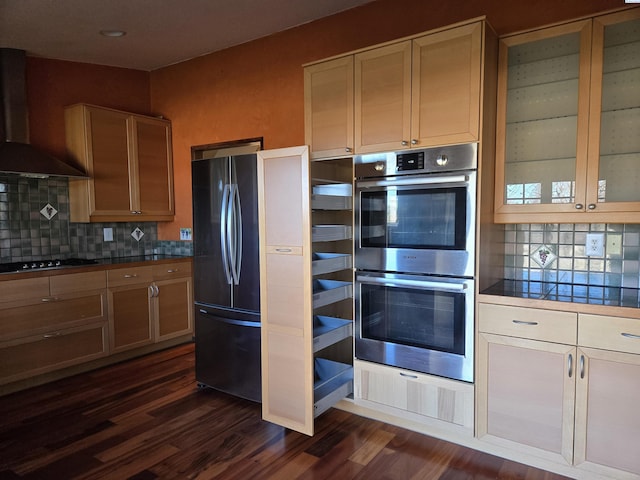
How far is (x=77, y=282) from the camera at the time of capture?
11.3ft

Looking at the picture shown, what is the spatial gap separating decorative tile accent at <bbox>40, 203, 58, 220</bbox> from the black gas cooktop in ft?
1.33

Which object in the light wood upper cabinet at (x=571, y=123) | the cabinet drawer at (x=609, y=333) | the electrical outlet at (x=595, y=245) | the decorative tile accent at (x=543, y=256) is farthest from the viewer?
the decorative tile accent at (x=543, y=256)

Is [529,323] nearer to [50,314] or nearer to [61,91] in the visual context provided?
[50,314]

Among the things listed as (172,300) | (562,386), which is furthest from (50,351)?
(562,386)

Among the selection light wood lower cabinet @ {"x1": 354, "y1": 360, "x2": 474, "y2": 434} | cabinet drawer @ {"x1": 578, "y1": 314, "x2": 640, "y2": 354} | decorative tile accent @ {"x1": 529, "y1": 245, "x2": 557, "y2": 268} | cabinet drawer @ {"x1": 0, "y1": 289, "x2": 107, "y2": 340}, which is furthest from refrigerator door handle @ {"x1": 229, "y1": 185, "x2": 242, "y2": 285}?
cabinet drawer @ {"x1": 578, "y1": 314, "x2": 640, "y2": 354}

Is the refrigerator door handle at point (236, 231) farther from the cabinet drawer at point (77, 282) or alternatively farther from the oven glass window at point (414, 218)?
the cabinet drawer at point (77, 282)

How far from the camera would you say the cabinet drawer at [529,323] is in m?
2.02

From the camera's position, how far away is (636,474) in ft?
6.26

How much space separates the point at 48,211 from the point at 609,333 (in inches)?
168

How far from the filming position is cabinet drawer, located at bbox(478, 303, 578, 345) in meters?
2.02

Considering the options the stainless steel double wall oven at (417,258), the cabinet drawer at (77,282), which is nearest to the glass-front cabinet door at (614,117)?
the stainless steel double wall oven at (417,258)

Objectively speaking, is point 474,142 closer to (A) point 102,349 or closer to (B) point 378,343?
(B) point 378,343

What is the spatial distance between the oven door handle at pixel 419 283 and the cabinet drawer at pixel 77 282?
2312 mm

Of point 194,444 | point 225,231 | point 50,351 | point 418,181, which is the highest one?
point 418,181
